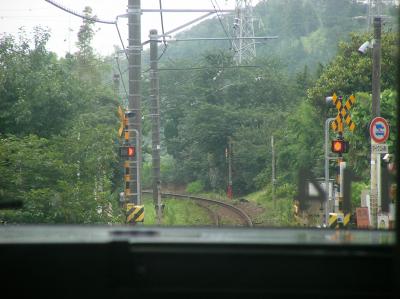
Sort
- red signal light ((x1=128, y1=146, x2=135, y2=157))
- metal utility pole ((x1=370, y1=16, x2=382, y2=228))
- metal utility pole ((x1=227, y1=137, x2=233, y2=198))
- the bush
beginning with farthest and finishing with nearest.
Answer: the bush
metal utility pole ((x1=227, y1=137, x2=233, y2=198))
red signal light ((x1=128, y1=146, x2=135, y2=157))
metal utility pole ((x1=370, y1=16, x2=382, y2=228))

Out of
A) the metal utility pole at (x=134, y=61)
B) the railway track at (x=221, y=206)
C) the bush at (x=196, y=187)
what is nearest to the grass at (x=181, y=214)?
the railway track at (x=221, y=206)

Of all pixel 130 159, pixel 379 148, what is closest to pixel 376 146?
pixel 379 148

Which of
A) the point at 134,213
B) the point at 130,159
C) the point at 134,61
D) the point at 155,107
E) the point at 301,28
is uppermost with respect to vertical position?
the point at 301,28

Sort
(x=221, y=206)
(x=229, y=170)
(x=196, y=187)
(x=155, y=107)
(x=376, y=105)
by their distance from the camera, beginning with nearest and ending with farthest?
(x=376, y=105), (x=155, y=107), (x=221, y=206), (x=229, y=170), (x=196, y=187)

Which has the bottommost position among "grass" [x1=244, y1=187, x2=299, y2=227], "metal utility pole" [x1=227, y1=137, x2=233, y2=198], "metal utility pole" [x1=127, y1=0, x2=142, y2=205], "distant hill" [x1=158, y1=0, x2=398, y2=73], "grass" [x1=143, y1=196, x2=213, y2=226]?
"grass" [x1=143, y1=196, x2=213, y2=226]

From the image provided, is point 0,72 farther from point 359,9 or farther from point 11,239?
point 359,9

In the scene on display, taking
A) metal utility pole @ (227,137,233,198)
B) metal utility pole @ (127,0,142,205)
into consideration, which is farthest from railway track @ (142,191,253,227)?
metal utility pole @ (127,0,142,205)

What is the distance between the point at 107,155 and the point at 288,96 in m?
17.0

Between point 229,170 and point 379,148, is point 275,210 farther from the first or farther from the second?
point 229,170

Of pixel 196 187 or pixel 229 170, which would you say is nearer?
pixel 229 170

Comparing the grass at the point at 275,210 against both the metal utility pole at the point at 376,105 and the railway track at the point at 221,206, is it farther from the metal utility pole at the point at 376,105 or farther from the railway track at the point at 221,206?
the metal utility pole at the point at 376,105

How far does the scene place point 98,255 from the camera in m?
2.58

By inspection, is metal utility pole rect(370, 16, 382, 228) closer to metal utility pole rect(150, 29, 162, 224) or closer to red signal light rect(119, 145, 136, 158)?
red signal light rect(119, 145, 136, 158)

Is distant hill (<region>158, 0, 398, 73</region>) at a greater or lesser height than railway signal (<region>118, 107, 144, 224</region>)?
greater
